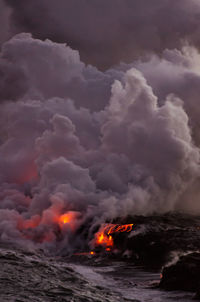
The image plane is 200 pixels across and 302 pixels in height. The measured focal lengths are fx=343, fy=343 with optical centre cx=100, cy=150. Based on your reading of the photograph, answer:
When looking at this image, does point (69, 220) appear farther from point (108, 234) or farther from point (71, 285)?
point (71, 285)

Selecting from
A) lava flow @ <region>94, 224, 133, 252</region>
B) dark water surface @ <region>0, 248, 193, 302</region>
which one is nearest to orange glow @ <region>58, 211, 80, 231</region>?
lava flow @ <region>94, 224, 133, 252</region>

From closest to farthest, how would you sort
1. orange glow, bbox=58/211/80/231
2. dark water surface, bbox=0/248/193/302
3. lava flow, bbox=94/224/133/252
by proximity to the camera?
dark water surface, bbox=0/248/193/302 < lava flow, bbox=94/224/133/252 < orange glow, bbox=58/211/80/231

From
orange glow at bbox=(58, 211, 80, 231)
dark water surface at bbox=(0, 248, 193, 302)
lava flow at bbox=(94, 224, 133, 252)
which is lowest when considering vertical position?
dark water surface at bbox=(0, 248, 193, 302)

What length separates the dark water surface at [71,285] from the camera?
9992mm

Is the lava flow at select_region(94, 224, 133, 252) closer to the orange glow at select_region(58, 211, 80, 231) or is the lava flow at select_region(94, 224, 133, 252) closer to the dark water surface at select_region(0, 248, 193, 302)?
the orange glow at select_region(58, 211, 80, 231)

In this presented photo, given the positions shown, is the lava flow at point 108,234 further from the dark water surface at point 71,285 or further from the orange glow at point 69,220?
the dark water surface at point 71,285

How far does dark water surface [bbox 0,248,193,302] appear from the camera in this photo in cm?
999

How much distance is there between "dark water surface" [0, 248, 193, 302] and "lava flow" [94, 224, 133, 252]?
23.8 ft

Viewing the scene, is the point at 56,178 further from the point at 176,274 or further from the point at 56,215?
the point at 176,274

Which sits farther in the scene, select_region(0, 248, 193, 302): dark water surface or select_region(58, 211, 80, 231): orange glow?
select_region(58, 211, 80, 231): orange glow

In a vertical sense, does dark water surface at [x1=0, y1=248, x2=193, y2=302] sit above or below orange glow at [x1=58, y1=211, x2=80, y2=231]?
below

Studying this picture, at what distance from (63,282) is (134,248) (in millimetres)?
10661

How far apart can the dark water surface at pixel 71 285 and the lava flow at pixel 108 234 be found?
7.26 metres

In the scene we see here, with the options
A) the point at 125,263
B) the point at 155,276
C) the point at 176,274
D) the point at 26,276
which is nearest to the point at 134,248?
the point at 125,263
